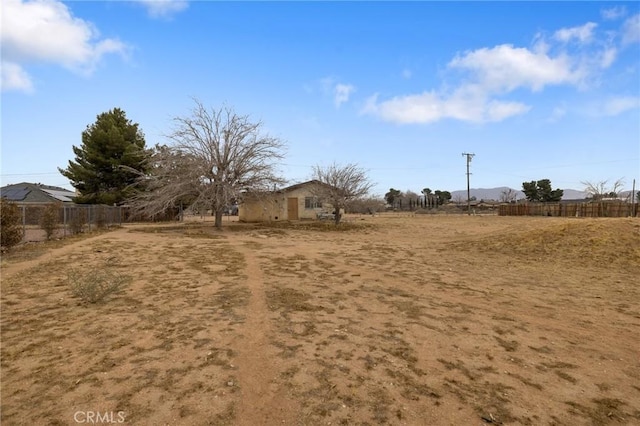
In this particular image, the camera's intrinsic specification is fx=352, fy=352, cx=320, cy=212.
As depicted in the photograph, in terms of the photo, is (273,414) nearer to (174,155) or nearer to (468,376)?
(468,376)

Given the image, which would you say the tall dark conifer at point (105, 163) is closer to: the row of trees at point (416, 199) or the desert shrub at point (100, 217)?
the desert shrub at point (100, 217)

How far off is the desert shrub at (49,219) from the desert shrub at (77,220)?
1893mm

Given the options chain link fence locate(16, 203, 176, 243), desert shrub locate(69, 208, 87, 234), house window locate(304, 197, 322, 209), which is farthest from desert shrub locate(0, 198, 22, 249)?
house window locate(304, 197, 322, 209)

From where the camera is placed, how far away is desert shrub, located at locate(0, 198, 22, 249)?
10809 millimetres

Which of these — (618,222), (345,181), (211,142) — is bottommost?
(618,222)

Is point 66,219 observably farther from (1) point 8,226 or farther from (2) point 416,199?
(2) point 416,199

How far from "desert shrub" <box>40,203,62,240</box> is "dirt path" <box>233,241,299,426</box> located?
13.1 m

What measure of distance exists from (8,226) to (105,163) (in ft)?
63.1

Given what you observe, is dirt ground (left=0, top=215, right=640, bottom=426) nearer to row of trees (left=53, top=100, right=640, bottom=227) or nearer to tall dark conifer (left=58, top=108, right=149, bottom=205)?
row of trees (left=53, top=100, right=640, bottom=227)

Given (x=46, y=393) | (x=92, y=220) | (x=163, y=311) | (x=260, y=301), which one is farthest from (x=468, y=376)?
(x=92, y=220)

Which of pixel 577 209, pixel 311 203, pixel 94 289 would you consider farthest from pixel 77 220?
pixel 577 209

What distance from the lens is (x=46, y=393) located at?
3287mm

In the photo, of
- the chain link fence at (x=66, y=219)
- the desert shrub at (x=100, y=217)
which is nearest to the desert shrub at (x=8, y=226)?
the chain link fence at (x=66, y=219)

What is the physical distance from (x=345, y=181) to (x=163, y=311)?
2107 cm
